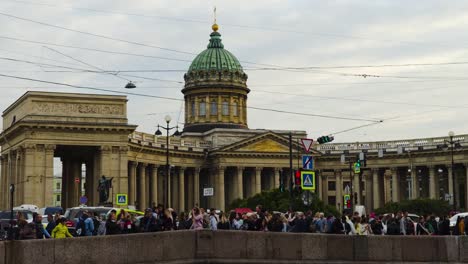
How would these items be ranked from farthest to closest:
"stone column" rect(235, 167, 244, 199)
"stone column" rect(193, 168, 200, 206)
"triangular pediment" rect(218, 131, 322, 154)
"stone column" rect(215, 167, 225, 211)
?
"stone column" rect(235, 167, 244, 199)
"triangular pediment" rect(218, 131, 322, 154)
"stone column" rect(215, 167, 225, 211)
"stone column" rect(193, 168, 200, 206)

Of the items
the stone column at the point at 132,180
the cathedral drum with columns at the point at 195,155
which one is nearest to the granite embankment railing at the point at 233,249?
the cathedral drum with columns at the point at 195,155

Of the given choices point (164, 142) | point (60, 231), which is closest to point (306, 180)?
point (60, 231)

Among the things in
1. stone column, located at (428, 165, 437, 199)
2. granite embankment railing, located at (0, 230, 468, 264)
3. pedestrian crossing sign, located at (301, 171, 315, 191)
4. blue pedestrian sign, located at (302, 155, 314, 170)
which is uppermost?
stone column, located at (428, 165, 437, 199)

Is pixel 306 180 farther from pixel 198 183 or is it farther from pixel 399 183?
pixel 399 183

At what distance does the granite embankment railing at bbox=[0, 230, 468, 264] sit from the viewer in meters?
26.4

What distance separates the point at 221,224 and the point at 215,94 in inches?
3765

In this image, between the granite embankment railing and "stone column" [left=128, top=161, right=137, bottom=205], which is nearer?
the granite embankment railing

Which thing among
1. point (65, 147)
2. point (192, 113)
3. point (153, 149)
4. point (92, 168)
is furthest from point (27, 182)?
point (192, 113)

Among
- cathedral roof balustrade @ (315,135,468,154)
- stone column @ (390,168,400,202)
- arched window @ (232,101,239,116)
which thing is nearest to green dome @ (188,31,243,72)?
arched window @ (232,101,239,116)

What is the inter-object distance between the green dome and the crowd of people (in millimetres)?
93618

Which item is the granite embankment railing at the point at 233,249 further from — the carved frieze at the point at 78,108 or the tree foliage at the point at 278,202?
the carved frieze at the point at 78,108

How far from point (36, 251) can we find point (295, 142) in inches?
3502

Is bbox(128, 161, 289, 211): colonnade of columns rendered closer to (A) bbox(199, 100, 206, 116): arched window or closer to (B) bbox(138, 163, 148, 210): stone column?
(B) bbox(138, 163, 148, 210): stone column

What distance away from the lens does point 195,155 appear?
113125 mm
